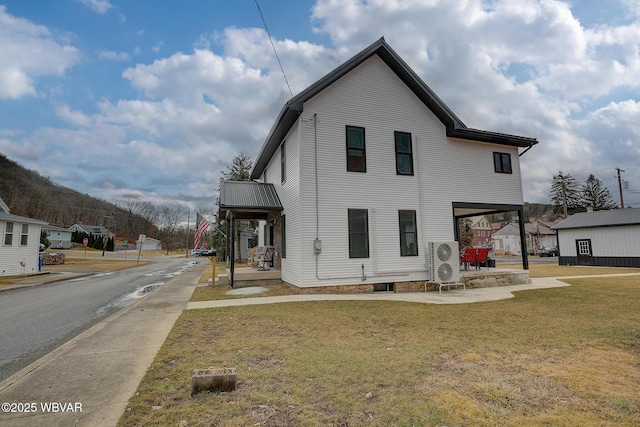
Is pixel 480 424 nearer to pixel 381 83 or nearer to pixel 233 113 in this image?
pixel 381 83

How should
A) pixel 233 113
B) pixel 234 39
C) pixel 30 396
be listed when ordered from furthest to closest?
pixel 233 113, pixel 234 39, pixel 30 396

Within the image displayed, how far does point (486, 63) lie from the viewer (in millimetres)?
14078

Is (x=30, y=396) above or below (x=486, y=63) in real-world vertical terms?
below

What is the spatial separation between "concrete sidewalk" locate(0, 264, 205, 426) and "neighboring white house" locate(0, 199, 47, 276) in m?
19.0

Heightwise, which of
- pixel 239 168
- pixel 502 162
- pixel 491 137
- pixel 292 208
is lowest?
pixel 292 208

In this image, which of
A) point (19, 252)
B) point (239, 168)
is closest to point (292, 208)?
point (239, 168)

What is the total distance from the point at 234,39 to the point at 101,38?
436cm

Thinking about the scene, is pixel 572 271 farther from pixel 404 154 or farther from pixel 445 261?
pixel 404 154

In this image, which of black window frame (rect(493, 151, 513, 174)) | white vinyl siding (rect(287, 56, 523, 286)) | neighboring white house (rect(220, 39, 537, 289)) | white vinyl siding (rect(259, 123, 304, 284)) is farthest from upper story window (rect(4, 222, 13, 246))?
black window frame (rect(493, 151, 513, 174))

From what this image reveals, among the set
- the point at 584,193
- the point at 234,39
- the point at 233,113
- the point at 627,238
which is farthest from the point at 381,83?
the point at 584,193

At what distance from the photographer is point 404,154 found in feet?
39.5

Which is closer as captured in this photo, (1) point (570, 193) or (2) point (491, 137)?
(2) point (491, 137)

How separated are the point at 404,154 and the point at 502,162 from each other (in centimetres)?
521

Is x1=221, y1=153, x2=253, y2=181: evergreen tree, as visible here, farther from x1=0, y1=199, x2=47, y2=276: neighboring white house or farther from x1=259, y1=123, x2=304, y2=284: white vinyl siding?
x1=259, y1=123, x2=304, y2=284: white vinyl siding
